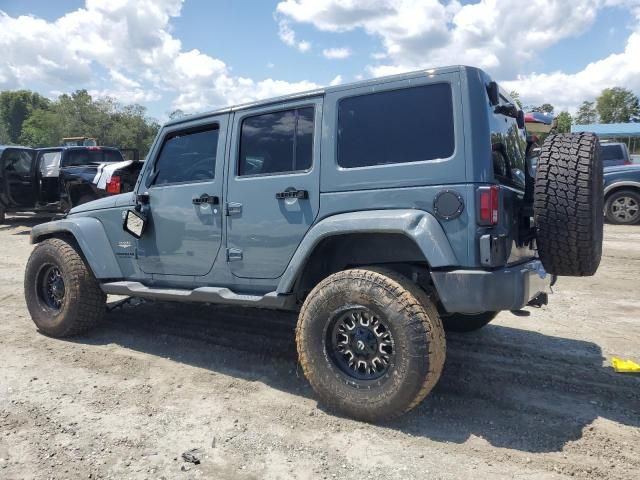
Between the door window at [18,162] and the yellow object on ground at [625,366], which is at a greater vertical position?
the door window at [18,162]

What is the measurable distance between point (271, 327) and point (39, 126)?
2722 inches

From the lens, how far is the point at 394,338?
280 cm

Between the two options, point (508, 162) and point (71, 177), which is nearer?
point (508, 162)

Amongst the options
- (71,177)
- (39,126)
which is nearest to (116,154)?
(71,177)

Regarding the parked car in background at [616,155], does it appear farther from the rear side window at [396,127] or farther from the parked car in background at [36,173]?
the parked car in background at [36,173]

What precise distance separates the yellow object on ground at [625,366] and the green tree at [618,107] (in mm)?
76465

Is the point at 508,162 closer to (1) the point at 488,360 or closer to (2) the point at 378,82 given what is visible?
(2) the point at 378,82

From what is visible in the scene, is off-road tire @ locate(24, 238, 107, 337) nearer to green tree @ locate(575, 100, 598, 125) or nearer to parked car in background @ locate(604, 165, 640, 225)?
parked car in background @ locate(604, 165, 640, 225)

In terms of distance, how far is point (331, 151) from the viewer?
315cm

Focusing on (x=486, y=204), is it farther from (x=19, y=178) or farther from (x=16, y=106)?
(x=16, y=106)

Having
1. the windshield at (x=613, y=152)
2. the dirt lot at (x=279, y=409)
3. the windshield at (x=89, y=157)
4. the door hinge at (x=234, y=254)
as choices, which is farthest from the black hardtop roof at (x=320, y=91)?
the windshield at (x=613, y=152)

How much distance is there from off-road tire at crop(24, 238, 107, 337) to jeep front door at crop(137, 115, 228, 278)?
0.64 meters

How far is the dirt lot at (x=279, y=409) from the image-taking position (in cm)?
254

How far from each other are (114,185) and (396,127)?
2.92 meters
